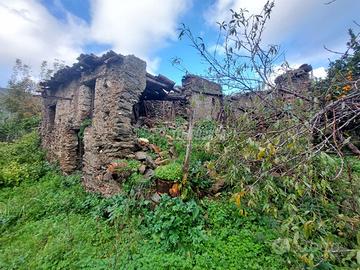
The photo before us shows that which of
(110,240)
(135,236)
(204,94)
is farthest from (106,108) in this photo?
(204,94)

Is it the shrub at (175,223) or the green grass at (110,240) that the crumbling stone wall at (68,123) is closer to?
the green grass at (110,240)

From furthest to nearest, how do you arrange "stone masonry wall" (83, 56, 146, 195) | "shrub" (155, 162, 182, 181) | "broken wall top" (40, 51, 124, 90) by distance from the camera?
"broken wall top" (40, 51, 124, 90)
"stone masonry wall" (83, 56, 146, 195)
"shrub" (155, 162, 182, 181)

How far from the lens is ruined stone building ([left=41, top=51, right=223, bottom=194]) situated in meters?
5.39

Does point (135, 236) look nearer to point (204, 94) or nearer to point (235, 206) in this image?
point (235, 206)

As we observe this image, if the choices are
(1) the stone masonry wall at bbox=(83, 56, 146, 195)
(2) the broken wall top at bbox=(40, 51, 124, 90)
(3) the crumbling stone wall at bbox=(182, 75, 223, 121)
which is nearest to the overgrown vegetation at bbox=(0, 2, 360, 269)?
(1) the stone masonry wall at bbox=(83, 56, 146, 195)

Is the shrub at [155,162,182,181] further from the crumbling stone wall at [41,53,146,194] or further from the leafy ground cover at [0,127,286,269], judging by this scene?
the crumbling stone wall at [41,53,146,194]

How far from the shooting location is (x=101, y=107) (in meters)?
5.70

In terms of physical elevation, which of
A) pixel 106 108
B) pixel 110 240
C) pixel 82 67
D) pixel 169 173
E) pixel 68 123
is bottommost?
pixel 110 240

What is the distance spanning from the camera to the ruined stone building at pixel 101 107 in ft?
17.7

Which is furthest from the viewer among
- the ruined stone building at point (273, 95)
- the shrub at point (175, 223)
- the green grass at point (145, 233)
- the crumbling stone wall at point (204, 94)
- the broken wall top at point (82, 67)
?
the crumbling stone wall at point (204, 94)

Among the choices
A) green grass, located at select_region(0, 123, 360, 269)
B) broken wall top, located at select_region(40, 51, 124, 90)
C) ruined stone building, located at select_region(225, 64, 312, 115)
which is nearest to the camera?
ruined stone building, located at select_region(225, 64, 312, 115)

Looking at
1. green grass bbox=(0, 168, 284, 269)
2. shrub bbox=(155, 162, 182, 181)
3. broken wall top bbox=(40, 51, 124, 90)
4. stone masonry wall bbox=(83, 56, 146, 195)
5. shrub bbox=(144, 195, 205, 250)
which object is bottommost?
green grass bbox=(0, 168, 284, 269)

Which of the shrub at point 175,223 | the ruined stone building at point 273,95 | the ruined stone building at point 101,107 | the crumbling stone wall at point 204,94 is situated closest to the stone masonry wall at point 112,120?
the ruined stone building at point 101,107

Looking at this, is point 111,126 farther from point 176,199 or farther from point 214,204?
point 214,204
